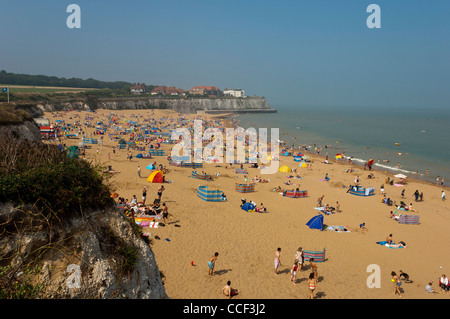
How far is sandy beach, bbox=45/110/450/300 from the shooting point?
33.8 feet

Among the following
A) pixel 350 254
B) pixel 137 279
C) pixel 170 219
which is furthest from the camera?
pixel 170 219

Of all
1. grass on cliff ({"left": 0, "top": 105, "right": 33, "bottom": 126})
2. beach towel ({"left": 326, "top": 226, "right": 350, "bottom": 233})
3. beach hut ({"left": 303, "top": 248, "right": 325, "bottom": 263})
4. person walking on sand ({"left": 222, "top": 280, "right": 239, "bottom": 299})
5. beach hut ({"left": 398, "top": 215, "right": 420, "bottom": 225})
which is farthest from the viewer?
grass on cliff ({"left": 0, "top": 105, "right": 33, "bottom": 126})

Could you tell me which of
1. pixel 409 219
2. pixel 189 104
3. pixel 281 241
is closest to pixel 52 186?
pixel 281 241

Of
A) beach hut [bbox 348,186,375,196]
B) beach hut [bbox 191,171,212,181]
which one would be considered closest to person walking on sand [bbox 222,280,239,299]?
beach hut [bbox 191,171,212,181]

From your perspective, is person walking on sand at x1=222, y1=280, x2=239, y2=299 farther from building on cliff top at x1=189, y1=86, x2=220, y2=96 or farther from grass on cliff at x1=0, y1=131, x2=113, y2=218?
building on cliff top at x1=189, y1=86, x2=220, y2=96

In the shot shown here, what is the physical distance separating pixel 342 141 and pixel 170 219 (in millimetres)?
49590

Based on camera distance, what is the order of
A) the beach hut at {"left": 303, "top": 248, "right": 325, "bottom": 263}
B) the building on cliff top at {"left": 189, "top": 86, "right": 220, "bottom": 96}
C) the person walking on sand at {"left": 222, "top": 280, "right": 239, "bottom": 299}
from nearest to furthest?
the person walking on sand at {"left": 222, "top": 280, "right": 239, "bottom": 299}
the beach hut at {"left": 303, "top": 248, "right": 325, "bottom": 263}
the building on cliff top at {"left": 189, "top": 86, "right": 220, "bottom": 96}

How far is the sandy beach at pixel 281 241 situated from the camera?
33.8 feet

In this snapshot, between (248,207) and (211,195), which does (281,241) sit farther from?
(211,195)

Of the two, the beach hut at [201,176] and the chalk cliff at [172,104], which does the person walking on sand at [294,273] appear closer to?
the beach hut at [201,176]

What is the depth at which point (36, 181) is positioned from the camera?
5.02 metres

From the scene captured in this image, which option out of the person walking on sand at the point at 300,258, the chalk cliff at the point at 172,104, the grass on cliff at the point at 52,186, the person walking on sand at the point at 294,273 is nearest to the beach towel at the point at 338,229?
the person walking on sand at the point at 300,258

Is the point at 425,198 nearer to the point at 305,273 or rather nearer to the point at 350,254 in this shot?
the point at 350,254
